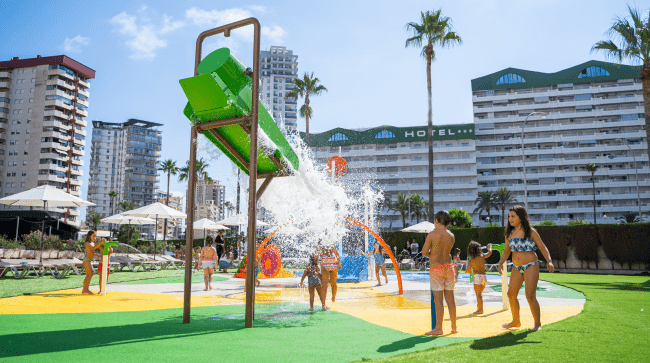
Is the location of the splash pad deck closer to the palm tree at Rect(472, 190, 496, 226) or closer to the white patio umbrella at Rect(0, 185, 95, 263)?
the white patio umbrella at Rect(0, 185, 95, 263)

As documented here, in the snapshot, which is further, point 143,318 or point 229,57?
point 143,318

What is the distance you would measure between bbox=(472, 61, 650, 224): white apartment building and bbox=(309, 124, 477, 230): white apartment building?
4791mm

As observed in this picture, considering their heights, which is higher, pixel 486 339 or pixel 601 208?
pixel 601 208

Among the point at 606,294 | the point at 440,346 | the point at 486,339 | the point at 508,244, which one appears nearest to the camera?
the point at 440,346

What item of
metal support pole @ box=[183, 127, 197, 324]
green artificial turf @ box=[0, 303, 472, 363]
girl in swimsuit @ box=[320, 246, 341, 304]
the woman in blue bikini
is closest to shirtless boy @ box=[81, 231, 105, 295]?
green artificial turf @ box=[0, 303, 472, 363]

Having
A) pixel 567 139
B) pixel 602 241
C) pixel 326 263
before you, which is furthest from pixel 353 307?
pixel 567 139

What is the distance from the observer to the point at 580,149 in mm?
83688

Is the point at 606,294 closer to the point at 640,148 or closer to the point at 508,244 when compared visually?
the point at 508,244

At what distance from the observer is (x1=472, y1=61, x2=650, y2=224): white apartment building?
3209 inches

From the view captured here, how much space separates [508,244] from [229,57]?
4.94m

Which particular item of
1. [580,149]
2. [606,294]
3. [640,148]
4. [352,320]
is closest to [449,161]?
[580,149]

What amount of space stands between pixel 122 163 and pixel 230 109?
149 m

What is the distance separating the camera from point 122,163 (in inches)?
5517

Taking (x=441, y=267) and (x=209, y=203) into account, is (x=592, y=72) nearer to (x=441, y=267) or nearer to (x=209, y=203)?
(x=441, y=267)
